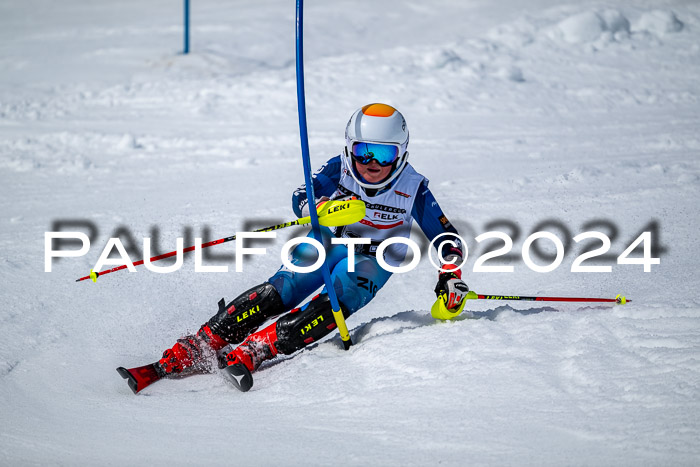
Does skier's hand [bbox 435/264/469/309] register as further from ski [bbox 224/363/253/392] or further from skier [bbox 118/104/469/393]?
ski [bbox 224/363/253/392]

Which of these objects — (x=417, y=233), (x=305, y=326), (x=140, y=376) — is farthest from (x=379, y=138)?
(x=417, y=233)

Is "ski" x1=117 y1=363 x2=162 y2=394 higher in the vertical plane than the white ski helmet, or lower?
lower

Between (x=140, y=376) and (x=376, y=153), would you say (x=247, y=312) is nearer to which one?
(x=140, y=376)

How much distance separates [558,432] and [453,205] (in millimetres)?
3754

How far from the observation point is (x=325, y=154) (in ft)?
24.8

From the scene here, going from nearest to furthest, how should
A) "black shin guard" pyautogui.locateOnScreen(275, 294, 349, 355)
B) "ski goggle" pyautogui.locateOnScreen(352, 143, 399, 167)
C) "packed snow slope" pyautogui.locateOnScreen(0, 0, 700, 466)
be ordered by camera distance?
"packed snow slope" pyautogui.locateOnScreen(0, 0, 700, 466)
"black shin guard" pyautogui.locateOnScreen(275, 294, 349, 355)
"ski goggle" pyautogui.locateOnScreen(352, 143, 399, 167)

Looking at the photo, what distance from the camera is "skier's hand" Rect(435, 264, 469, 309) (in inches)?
147

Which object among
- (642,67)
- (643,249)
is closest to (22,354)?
(643,249)

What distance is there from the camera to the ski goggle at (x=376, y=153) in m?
3.83

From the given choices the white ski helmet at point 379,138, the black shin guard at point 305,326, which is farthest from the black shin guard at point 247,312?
the white ski helmet at point 379,138

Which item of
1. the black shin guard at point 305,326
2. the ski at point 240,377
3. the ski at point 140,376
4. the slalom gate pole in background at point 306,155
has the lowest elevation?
the ski at point 140,376

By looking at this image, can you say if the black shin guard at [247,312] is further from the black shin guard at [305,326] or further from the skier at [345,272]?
the black shin guard at [305,326]

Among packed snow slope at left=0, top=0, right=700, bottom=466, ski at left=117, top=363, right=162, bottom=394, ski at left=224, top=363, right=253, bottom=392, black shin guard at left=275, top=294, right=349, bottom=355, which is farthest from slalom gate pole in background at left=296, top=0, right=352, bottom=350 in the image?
ski at left=117, top=363, right=162, bottom=394

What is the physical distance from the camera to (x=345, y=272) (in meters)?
3.90
